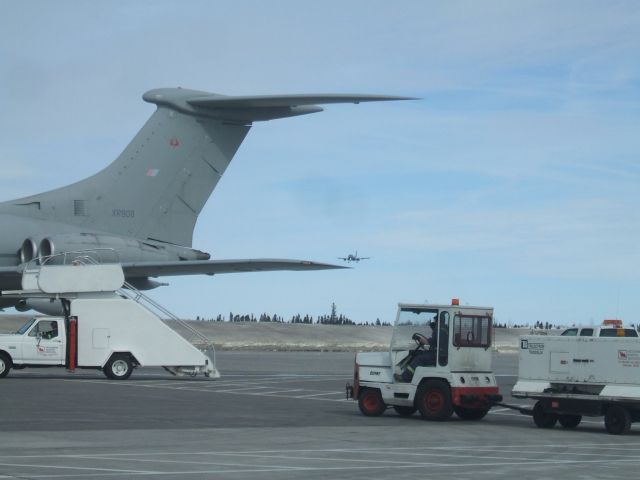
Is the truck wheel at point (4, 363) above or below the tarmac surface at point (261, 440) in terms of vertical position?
above

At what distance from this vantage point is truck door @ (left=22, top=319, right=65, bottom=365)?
31.3 meters

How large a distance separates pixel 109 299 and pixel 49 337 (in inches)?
80.3

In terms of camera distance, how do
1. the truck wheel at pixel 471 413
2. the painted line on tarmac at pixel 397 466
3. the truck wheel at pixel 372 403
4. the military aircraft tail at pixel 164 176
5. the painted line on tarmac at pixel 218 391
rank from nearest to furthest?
the painted line on tarmac at pixel 397 466
the truck wheel at pixel 471 413
the truck wheel at pixel 372 403
the painted line on tarmac at pixel 218 391
the military aircraft tail at pixel 164 176

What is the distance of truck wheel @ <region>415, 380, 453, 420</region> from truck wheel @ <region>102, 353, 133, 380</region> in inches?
507

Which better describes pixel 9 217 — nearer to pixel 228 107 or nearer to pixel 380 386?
pixel 228 107

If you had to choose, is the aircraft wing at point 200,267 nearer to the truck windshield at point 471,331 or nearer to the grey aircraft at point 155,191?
the grey aircraft at point 155,191

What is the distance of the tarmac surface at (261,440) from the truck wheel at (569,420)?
0.52m

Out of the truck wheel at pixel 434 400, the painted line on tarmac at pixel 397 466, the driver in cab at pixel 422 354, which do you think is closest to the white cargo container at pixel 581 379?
the truck wheel at pixel 434 400

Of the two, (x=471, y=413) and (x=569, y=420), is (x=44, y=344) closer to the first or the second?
(x=471, y=413)

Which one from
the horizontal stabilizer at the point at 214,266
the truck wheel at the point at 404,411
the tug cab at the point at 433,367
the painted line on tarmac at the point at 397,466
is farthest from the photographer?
the horizontal stabilizer at the point at 214,266

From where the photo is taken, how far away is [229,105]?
111ft

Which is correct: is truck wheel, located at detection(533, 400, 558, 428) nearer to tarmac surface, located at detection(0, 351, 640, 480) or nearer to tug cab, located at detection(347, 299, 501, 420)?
tarmac surface, located at detection(0, 351, 640, 480)

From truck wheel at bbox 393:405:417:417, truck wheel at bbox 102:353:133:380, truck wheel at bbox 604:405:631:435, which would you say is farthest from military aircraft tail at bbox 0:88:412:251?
truck wheel at bbox 604:405:631:435

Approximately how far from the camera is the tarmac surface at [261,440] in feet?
42.1
